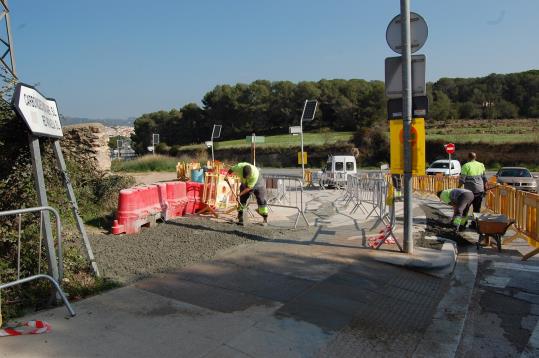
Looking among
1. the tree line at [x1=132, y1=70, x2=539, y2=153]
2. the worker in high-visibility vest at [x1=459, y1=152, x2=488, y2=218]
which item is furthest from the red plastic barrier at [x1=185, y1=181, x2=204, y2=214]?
the tree line at [x1=132, y1=70, x2=539, y2=153]

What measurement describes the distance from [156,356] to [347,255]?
13.6 feet

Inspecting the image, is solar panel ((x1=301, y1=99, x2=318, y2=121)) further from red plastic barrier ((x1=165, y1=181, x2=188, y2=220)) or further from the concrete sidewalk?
the concrete sidewalk

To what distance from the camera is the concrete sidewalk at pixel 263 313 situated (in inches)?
152

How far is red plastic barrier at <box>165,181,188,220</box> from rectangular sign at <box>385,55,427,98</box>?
5.20 m

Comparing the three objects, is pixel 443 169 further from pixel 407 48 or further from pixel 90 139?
pixel 407 48

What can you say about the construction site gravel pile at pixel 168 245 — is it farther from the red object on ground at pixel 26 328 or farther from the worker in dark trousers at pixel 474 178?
the worker in dark trousers at pixel 474 178

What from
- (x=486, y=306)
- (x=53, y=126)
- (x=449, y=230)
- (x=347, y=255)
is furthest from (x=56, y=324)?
(x=449, y=230)

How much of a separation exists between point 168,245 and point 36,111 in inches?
129

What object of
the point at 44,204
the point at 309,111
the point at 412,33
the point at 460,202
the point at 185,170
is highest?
the point at 309,111

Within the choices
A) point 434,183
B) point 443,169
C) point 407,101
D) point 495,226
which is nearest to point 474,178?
point 495,226

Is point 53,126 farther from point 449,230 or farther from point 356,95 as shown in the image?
point 356,95

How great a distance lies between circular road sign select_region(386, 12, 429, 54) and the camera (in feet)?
22.9

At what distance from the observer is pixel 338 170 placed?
25.5m

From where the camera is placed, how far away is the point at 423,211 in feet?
43.6
